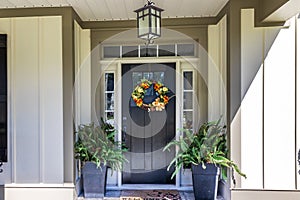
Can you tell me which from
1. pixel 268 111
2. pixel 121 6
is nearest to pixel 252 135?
pixel 268 111

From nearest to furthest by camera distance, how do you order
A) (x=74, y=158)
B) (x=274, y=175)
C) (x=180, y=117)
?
(x=274, y=175) → (x=74, y=158) → (x=180, y=117)

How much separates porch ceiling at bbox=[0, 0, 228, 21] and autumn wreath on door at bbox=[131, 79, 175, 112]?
39.3 inches

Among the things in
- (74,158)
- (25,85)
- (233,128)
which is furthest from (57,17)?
(233,128)

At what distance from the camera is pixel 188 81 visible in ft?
14.5

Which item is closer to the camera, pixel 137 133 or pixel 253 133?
pixel 253 133

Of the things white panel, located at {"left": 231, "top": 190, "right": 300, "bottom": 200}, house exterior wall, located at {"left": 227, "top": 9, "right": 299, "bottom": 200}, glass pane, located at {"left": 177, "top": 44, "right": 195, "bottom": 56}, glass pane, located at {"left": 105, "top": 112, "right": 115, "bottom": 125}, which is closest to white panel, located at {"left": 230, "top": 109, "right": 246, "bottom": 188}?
house exterior wall, located at {"left": 227, "top": 9, "right": 299, "bottom": 200}

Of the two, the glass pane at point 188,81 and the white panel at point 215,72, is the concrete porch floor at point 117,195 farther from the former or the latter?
the glass pane at point 188,81

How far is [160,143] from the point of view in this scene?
4516 mm

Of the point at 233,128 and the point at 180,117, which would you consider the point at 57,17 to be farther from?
the point at 233,128

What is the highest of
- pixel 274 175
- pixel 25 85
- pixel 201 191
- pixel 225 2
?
pixel 225 2

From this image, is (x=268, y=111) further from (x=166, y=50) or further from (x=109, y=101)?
(x=109, y=101)

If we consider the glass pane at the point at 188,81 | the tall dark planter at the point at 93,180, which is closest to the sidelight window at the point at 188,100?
the glass pane at the point at 188,81

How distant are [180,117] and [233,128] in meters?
1.00

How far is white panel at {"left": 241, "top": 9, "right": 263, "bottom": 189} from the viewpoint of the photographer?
352 cm
